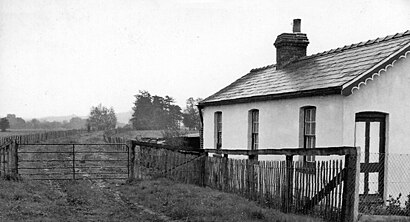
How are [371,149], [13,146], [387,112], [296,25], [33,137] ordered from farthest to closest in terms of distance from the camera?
[33,137], [296,25], [13,146], [371,149], [387,112]

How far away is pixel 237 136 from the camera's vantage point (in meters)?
18.5

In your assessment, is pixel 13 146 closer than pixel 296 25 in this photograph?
Yes

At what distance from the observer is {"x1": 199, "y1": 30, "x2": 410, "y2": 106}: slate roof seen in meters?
12.5

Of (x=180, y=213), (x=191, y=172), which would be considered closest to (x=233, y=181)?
(x=191, y=172)

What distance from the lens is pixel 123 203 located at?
12.3 m

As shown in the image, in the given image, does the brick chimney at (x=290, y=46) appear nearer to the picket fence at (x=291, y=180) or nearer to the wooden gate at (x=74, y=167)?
the picket fence at (x=291, y=180)

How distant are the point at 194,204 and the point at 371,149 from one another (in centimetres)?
568

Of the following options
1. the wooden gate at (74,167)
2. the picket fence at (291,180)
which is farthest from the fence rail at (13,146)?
the picket fence at (291,180)

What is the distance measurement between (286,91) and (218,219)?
6.16 metres

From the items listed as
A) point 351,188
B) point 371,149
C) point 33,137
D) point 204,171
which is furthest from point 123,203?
point 33,137

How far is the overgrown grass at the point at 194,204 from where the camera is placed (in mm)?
9875

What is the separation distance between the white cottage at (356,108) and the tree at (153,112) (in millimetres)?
71416

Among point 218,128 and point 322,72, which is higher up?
point 322,72

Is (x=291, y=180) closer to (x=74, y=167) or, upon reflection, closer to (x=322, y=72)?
(x=322, y=72)
